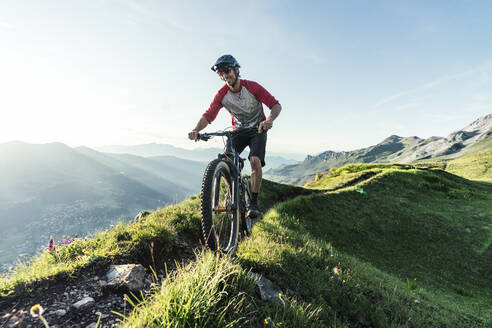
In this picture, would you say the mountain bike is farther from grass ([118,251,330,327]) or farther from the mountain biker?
grass ([118,251,330,327])

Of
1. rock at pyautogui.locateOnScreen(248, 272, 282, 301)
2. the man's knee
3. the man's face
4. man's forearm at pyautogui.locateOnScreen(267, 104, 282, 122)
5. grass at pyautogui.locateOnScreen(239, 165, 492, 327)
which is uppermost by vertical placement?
the man's face

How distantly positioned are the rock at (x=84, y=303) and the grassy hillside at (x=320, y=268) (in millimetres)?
782

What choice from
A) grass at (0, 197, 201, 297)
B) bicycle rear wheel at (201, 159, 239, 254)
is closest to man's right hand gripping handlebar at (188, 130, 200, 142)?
bicycle rear wheel at (201, 159, 239, 254)

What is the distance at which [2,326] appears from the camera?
2.73 meters

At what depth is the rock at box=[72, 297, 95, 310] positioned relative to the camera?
3154mm

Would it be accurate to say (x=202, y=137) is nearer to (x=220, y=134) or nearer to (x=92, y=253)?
(x=220, y=134)

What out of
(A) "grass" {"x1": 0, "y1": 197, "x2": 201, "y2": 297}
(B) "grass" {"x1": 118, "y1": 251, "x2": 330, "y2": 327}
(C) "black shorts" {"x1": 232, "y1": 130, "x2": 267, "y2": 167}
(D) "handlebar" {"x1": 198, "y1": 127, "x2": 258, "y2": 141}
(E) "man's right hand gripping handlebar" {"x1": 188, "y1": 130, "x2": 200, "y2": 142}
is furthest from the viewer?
(C) "black shorts" {"x1": 232, "y1": 130, "x2": 267, "y2": 167}

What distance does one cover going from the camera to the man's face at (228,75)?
20.4 feet

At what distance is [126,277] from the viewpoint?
3752 mm

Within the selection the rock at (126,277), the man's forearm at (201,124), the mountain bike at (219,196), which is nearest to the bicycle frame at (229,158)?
the mountain bike at (219,196)

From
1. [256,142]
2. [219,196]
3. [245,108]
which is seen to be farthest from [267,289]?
[245,108]

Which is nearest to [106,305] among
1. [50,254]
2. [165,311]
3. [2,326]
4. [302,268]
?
[2,326]

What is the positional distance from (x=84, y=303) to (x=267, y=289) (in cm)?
277

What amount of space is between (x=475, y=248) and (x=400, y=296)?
14.0 metres
